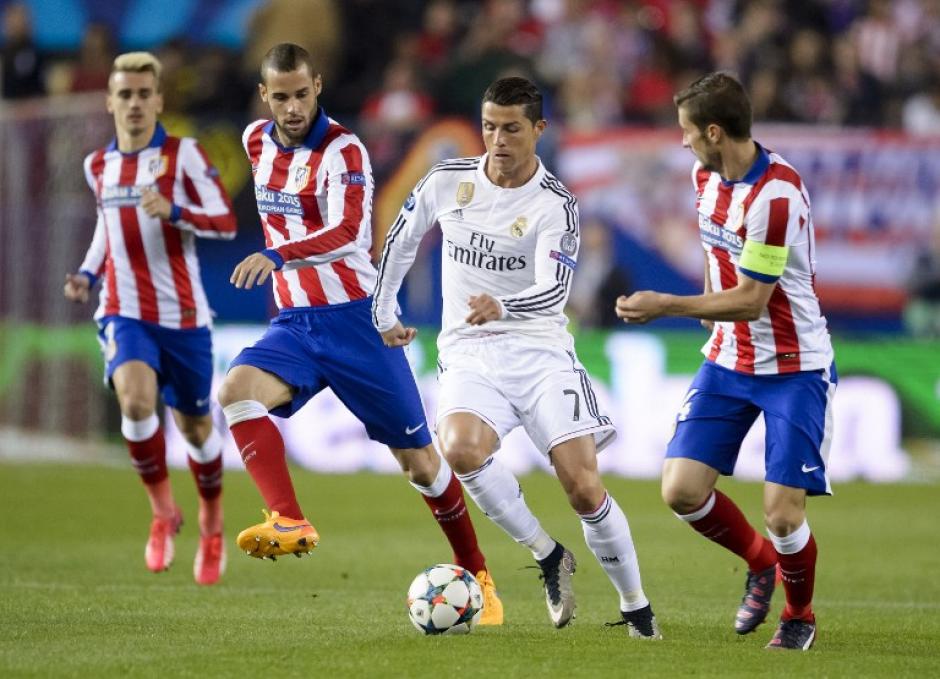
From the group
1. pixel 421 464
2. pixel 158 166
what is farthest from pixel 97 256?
pixel 421 464

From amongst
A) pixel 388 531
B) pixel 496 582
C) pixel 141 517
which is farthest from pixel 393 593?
pixel 141 517

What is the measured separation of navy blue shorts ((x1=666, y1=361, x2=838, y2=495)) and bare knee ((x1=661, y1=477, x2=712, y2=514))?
0.37 ft

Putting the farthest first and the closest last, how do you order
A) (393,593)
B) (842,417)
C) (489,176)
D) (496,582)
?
1. (842,417)
2. (496,582)
3. (393,593)
4. (489,176)

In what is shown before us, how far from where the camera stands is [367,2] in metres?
19.3

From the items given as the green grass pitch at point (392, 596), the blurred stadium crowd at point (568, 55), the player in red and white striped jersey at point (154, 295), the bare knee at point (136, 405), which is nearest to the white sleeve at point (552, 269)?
the green grass pitch at point (392, 596)

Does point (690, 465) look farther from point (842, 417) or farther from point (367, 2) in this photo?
point (367, 2)

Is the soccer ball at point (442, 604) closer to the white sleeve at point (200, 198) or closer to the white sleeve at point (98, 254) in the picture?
the white sleeve at point (200, 198)

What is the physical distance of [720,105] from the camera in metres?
6.66

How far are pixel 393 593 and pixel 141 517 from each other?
4.50m

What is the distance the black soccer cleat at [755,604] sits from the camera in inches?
287

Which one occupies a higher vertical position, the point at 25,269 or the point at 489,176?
the point at 489,176

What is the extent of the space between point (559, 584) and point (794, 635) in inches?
40.7

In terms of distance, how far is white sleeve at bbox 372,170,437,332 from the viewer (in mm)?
7398

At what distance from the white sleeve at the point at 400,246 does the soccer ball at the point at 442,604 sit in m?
1.25
